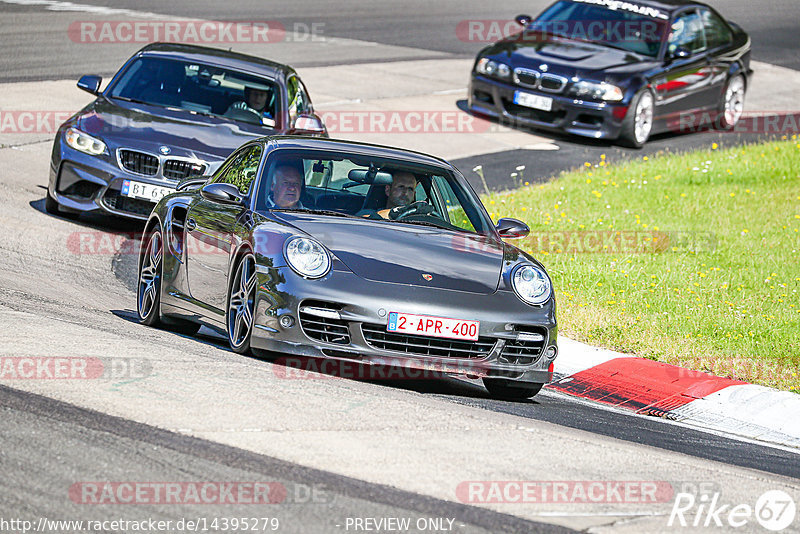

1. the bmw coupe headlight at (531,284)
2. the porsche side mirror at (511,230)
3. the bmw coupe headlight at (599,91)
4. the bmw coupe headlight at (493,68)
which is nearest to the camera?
the bmw coupe headlight at (531,284)

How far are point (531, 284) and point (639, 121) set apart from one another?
1183 cm

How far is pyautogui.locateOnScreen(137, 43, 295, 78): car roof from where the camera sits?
43.7 feet

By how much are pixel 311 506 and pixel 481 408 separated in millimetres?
2531

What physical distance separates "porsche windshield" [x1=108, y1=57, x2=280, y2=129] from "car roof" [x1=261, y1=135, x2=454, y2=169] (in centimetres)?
436

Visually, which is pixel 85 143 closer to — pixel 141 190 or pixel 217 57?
pixel 141 190

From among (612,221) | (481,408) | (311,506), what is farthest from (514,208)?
(311,506)

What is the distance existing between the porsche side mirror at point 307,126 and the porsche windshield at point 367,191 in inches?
178

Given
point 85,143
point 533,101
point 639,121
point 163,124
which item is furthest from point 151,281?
point 639,121

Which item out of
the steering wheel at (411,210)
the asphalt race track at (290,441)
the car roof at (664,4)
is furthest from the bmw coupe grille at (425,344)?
the car roof at (664,4)

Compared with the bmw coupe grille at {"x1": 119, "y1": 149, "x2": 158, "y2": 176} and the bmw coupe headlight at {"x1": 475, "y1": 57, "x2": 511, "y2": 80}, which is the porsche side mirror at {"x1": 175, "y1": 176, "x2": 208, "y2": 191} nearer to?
the bmw coupe grille at {"x1": 119, "y1": 149, "x2": 158, "y2": 176}

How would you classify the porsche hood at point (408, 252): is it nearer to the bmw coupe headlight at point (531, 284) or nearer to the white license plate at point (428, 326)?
the bmw coupe headlight at point (531, 284)

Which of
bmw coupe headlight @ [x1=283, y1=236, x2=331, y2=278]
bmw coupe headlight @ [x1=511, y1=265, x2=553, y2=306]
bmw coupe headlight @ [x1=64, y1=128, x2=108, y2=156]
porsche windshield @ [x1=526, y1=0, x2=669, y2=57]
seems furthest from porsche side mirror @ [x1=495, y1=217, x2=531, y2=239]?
porsche windshield @ [x1=526, y1=0, x2=669, y2=57]

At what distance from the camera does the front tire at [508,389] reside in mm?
7785

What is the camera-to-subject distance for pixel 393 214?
27.3 feet
